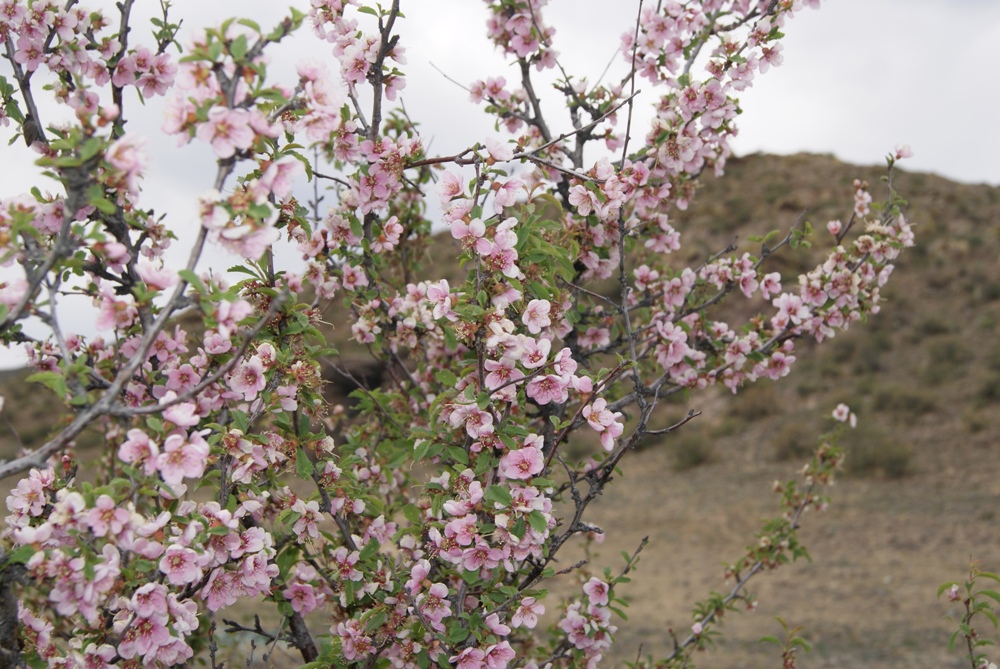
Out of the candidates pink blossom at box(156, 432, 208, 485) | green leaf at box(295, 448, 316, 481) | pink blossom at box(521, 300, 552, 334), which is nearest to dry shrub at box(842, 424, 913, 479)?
pink blossom at box(521, 300, 552, 334)

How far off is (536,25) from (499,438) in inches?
86.1

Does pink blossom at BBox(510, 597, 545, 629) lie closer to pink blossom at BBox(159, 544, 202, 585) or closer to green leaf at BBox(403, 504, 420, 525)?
green leaf at BBox(403, 504, 420, 525)

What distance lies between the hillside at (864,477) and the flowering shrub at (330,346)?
16.2 ft

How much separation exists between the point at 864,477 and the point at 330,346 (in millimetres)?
12696

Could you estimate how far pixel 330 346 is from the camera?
2.49 meters

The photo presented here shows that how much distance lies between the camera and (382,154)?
250 centimetres

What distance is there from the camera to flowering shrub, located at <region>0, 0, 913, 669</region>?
1.65 meters

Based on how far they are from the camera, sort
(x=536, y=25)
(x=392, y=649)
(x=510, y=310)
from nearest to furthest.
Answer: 1. (x=510, y=310)
2. (x=392, y=649)
3. (x=536, y=25)

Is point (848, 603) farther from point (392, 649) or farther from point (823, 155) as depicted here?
point (823, 155)

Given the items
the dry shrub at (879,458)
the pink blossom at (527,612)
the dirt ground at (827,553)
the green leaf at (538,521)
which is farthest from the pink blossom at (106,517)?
the dry shrub at (879,458)

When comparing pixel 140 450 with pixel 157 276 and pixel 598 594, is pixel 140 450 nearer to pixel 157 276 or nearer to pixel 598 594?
pixel 157 276

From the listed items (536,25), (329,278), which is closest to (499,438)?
(329,278)

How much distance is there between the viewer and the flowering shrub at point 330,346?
1.65 meters

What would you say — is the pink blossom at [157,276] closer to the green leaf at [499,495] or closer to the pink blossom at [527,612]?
the green leaf at [499,495]
